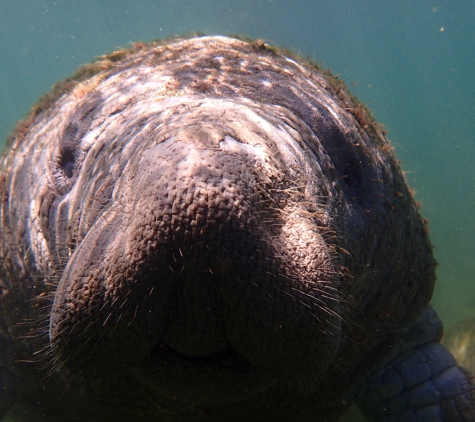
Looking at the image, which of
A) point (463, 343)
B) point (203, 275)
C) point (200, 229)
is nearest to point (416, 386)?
point (203, 275)

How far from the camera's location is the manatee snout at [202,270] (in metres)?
1.87

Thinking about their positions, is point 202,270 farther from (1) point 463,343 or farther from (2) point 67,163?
(1) point 463,343

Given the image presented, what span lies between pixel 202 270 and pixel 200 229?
0.18 meters

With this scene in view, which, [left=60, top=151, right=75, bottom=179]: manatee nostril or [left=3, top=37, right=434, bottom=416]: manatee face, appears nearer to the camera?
[left=3, top=37, right=434, bottom=416]: manatee face

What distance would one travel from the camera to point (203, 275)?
6.23ft

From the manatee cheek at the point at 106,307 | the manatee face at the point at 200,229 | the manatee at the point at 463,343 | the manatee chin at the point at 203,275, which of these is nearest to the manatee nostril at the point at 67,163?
the manatee face at the point at 200,229

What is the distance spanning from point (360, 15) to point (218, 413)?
3107 inches

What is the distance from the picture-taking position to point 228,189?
1.90 metres

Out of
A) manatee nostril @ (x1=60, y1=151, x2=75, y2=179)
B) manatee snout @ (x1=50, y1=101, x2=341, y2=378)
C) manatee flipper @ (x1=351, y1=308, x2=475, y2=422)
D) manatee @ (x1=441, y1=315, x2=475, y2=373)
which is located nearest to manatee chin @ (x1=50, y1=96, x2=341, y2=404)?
manatee snout @ (x1=50, y1=101, x2=341, y2=378)

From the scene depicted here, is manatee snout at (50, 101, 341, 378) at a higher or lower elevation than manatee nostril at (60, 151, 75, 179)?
lower

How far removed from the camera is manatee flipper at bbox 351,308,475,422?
4.68m

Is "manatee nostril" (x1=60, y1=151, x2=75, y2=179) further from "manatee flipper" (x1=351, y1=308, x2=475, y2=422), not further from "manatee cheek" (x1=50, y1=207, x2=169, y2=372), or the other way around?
→ "manatee flipper" (x1=351, y1=308, x2=475, y2=422)

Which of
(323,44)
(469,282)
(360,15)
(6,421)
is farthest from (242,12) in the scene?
(6,421)

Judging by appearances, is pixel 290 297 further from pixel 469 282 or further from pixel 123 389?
pixel 469 282
